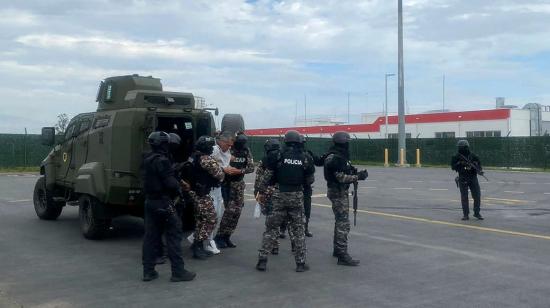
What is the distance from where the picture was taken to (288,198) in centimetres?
760

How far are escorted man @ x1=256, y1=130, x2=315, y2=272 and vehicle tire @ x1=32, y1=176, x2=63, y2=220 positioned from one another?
20.0ft

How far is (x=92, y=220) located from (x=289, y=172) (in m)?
3.88

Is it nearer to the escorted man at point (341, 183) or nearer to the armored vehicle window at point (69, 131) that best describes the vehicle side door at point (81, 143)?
the armored vehicle window at point (69, 131)

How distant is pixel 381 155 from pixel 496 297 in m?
37.7

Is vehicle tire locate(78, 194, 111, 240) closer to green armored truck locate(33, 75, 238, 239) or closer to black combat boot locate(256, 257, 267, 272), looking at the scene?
green armored truck locate(33, 75, 238, 239)

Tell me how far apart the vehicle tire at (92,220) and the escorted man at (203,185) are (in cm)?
214

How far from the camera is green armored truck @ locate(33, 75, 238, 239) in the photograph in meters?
9.20

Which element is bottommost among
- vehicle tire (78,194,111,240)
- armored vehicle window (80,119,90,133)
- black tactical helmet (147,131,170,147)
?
vehicle tire (78,194,111,240)

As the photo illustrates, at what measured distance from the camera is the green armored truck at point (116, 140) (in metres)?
9.20

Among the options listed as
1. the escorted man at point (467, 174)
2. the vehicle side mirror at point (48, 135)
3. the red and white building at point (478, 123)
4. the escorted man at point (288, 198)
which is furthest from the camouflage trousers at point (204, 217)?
the red and white building at point (478, 123)

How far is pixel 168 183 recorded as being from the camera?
7117mm

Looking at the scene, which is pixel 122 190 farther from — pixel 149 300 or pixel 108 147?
pixel 149 300

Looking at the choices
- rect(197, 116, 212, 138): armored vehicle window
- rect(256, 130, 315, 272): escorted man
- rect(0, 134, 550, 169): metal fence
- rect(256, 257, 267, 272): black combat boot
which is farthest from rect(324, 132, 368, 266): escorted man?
rect(0, 134, 550, 169): metal fence

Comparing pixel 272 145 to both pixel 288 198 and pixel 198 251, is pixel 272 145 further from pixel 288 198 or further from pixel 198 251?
pixel 198 251
